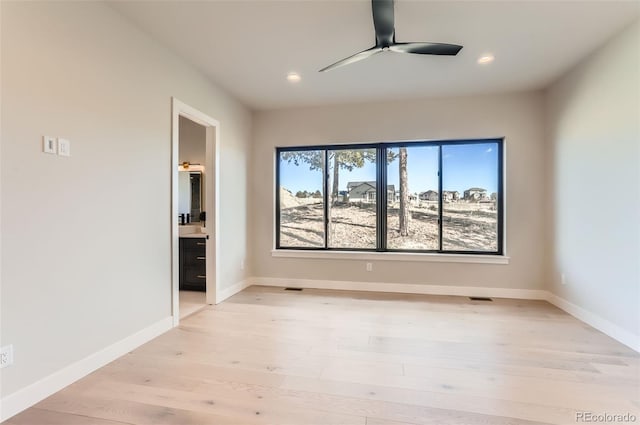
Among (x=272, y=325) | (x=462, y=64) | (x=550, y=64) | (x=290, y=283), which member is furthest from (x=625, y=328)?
(x=290, y=283)

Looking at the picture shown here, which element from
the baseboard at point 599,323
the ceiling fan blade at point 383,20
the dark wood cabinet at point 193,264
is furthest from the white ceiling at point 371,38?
the baseboard at point 599,323

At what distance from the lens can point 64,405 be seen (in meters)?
1.82

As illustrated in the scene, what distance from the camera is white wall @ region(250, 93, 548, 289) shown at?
13.2 feet

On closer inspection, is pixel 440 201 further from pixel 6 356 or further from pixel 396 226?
pixel 6 356

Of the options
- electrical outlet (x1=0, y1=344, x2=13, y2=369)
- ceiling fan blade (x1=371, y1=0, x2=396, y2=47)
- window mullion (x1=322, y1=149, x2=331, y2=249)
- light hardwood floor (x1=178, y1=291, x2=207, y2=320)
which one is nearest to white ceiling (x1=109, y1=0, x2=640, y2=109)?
ceiling fan blade (x1=371, y1=0, x2=396, y2=47)

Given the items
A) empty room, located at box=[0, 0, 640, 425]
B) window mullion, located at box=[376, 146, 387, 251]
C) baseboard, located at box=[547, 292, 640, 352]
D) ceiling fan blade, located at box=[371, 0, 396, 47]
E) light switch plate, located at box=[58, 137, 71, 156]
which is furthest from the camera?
window mullion, located at box=[376, 146, 387, 251]

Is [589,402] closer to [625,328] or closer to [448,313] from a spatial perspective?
[625,328]

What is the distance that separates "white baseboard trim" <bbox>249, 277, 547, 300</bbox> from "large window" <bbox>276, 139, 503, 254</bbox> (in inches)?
19.8

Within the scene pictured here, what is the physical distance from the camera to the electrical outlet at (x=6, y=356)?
168cm

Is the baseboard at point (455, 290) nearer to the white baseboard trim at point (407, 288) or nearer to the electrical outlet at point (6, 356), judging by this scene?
the white baseboard trim at point (407, 288)

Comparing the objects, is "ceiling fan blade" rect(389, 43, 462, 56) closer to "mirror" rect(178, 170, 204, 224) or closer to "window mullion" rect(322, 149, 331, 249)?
"window mullion" rect(322, 149, 331, 249)

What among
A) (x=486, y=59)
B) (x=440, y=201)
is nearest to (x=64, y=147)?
(x=486, y=59)

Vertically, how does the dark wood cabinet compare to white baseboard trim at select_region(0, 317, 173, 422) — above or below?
above

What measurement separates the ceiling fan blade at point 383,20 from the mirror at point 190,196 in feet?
11.0
